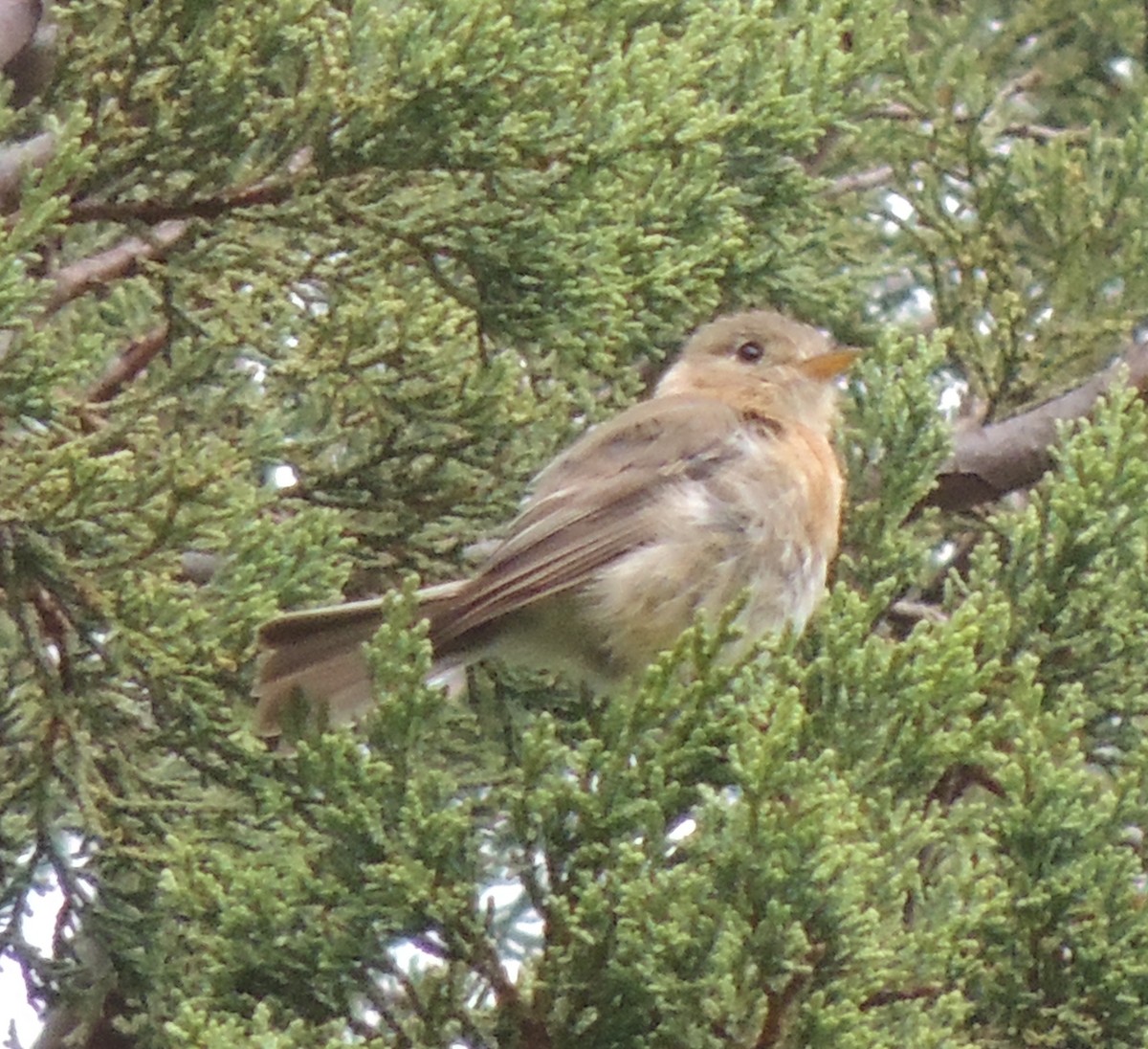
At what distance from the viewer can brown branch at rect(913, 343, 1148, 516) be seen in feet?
15.0

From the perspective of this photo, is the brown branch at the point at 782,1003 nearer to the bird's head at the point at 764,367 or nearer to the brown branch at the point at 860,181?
the bird's head at the point at 764,367

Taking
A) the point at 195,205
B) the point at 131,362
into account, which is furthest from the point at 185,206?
the point at 131,362

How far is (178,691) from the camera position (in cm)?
344

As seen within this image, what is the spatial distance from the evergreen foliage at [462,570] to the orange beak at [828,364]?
12.5 inches

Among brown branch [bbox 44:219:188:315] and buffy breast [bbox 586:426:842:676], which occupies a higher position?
brown branch [bbox 44:219:188:315]

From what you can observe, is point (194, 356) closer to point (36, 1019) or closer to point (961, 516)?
point (36, 1019)

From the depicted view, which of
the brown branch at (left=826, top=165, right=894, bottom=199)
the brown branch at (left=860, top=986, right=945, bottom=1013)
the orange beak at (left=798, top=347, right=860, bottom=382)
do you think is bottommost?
the brown branch at (left=860, top=986, right=945, bottom=1013)

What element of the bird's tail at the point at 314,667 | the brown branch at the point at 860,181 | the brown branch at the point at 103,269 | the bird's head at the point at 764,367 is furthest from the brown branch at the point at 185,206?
the brown branch at the point at 860,181

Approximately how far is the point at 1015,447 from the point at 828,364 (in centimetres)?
61

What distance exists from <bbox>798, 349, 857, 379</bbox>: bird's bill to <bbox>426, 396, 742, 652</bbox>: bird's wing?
13.5 inches

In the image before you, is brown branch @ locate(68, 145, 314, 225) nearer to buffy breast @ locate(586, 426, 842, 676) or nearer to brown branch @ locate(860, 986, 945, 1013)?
buffy breast @ locate(586, 426, 842, 676)

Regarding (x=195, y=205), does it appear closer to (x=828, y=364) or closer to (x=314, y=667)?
(x=314, y=667)

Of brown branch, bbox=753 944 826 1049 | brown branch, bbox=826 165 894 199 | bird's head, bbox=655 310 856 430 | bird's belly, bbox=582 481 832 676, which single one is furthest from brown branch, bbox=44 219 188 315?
brown branch, bbox=826 165 894 199

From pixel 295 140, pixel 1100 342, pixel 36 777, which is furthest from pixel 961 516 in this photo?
pixel 36 777
